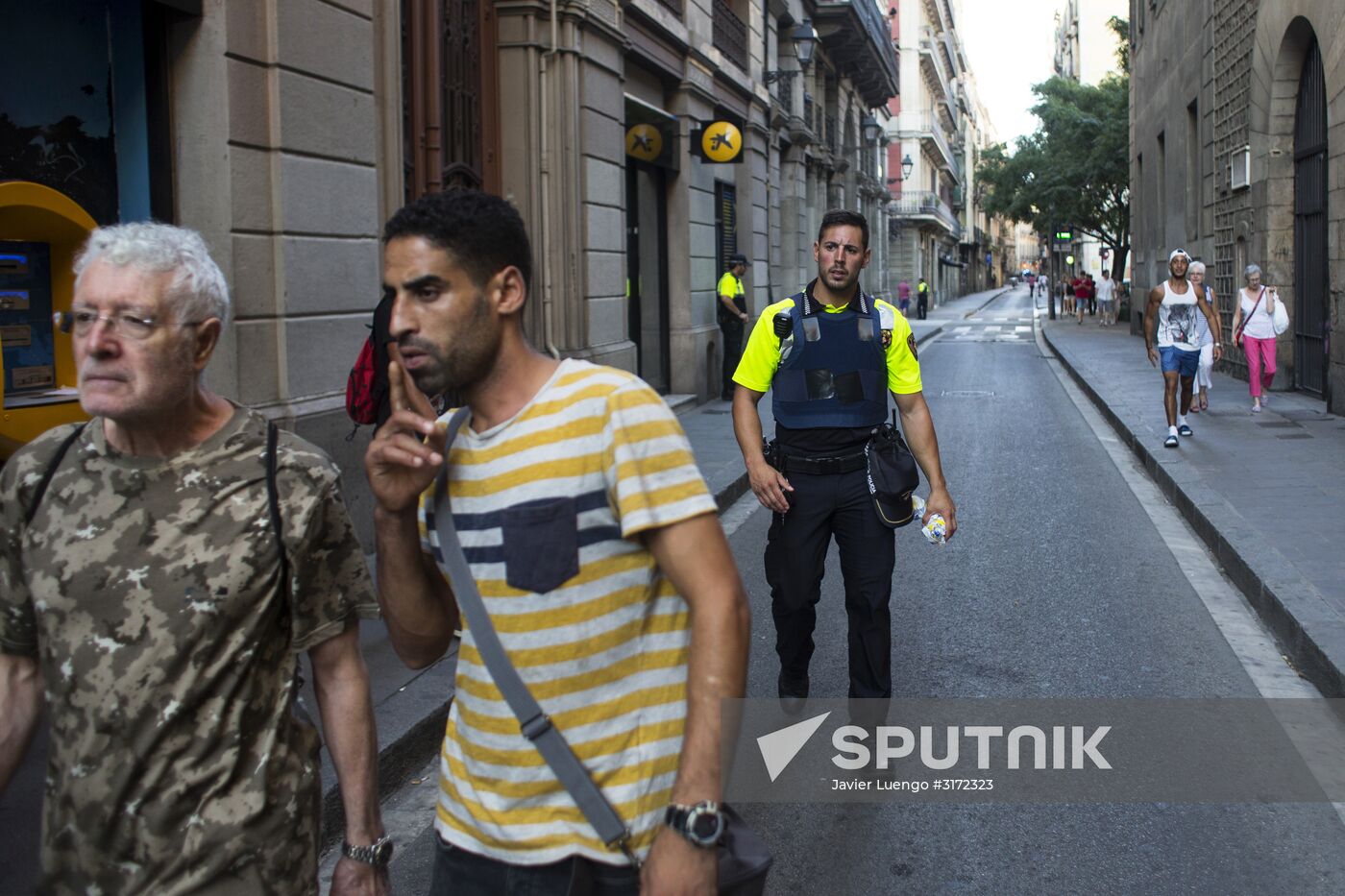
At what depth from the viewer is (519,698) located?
2.10 metres

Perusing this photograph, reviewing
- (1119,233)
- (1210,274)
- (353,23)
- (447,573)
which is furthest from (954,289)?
(447,573)

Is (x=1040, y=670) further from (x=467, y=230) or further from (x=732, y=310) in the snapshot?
(x=732, y=310)

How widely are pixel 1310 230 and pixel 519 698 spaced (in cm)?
1699

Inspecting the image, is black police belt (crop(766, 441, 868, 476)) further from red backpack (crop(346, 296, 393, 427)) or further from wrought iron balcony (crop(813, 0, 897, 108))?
wrought iron balcony (crop(813, 0, 897, 108))

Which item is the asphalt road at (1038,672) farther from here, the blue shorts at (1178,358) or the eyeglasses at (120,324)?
the eyeglasses at (120,324)

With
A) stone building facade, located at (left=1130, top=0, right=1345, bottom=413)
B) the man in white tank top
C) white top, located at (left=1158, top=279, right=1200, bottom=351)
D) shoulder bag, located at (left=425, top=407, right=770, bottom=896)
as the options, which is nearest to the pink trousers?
stone building facade, located at (left=1130, top=0, right=1345, bottom=413)

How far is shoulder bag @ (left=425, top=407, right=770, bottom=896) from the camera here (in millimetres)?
2084

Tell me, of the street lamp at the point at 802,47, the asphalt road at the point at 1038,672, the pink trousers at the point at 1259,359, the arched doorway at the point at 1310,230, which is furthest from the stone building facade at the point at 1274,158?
the street lamp at the point at 802,47

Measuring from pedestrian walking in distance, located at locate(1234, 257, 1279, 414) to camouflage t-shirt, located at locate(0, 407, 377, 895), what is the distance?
1471 cm

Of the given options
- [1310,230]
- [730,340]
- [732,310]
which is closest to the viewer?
[1310,230]

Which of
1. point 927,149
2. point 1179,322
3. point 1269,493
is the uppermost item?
point 927,149

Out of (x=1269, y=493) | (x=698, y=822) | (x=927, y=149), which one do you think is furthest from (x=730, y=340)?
(x=927, y=149)

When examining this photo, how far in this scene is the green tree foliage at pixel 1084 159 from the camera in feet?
163

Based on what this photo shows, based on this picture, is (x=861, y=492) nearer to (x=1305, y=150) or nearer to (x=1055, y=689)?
(x=1055, y=689)
